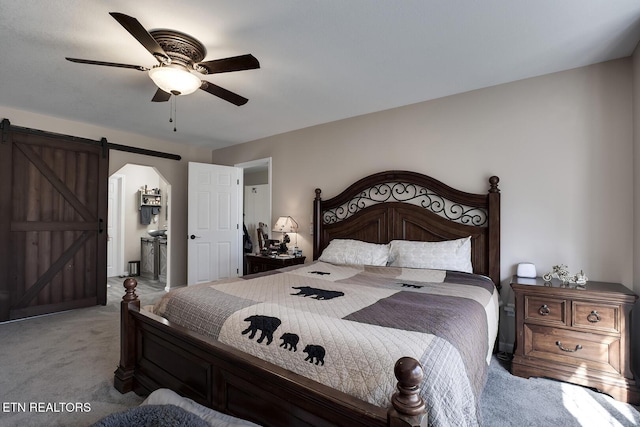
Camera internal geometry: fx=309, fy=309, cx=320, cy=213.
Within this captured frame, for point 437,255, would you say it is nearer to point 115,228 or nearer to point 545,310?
point 545,310

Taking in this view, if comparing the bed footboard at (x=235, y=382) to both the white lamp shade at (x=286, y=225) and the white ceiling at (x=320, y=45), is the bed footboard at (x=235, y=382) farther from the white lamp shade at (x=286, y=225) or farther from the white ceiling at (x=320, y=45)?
the white lamp shade at (x=286, y=225)

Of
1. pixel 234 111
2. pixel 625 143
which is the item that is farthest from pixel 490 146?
pixel 234 111

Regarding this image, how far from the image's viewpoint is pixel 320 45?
233cm

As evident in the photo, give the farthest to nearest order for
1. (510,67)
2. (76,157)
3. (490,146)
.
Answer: (76,157)
(490,146)
(510,67)

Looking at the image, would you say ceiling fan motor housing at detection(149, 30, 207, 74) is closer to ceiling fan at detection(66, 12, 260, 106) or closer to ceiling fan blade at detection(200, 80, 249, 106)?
ceiling fan at detection(66, 12, 260, 106)

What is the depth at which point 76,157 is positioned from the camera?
4.18m

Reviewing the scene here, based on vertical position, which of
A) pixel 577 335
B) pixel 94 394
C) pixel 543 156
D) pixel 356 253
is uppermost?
pixel 543 156

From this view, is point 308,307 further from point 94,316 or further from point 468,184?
point 94,316

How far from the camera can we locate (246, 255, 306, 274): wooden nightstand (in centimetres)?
397

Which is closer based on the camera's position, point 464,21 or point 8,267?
point 464,21

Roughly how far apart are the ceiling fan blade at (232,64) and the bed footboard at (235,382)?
5.29 feet

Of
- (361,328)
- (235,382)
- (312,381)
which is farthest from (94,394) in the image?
(361,328)

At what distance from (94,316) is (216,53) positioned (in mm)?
3562

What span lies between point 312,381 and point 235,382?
1.60 feet
